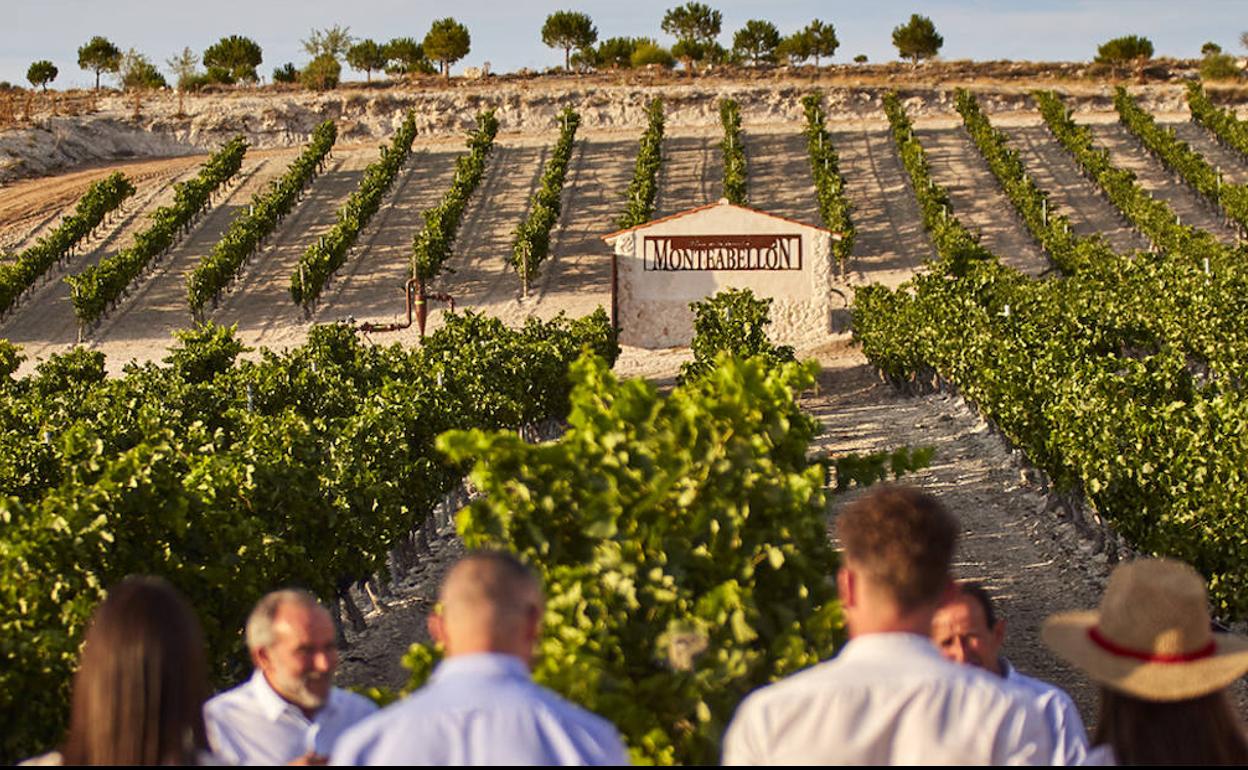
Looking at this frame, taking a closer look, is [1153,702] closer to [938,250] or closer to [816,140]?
[938,250]

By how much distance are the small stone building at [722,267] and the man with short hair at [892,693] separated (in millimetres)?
31348

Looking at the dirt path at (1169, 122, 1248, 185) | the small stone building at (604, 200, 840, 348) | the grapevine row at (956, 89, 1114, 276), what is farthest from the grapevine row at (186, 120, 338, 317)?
the dirt path at (1169, 122, 1248, 185)

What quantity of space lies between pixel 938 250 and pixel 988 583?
2957 centimetres

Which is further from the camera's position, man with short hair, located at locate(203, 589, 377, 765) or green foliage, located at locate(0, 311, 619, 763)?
green foliage, located at locate(0, 311, 619, 763)

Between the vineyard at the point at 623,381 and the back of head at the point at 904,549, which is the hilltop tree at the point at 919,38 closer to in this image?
the vineyard at the point at 623,381

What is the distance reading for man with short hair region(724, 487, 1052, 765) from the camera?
3.56 metres

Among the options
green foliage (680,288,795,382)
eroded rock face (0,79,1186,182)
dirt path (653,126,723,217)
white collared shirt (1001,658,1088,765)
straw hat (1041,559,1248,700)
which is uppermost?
eroded rock face (0,79,1186,182)

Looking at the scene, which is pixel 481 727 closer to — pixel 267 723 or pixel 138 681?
pixel 138 681

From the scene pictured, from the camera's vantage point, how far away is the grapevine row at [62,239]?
39594 millimetres

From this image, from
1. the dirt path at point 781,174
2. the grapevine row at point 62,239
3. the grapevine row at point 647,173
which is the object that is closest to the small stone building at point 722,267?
the grapevine row at point 647,173

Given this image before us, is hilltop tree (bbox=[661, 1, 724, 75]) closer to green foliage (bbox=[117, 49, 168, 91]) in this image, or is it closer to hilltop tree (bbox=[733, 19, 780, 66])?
hilltop tree (bbox=[733, 19, 780, 66])

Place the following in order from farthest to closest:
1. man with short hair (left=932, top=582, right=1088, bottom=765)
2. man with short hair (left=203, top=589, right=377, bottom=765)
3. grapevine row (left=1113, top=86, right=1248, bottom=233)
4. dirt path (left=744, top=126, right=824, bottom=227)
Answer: dirt path (left=744, top=126, right=824, bottom=227)
grapevine row (left=1113, top=86, right=1248, bottom=233)
man with short hair (left=932, top=582, right=1088, bottom=765)
man with short hair (left=203, top=589, right=377, bottom=765)

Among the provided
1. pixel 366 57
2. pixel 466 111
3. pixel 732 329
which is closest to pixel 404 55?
pixel 366 57

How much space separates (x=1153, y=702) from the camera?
11.9 feet
